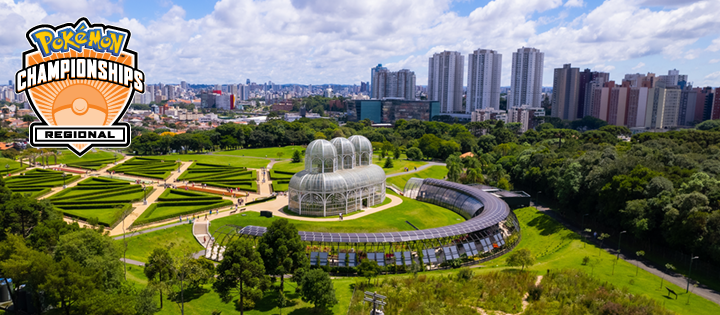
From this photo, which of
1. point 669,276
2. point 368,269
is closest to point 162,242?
point 368,269

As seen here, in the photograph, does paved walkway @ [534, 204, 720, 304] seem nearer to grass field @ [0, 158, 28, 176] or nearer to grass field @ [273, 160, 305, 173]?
grass field @ [273, 160, 305, 173]

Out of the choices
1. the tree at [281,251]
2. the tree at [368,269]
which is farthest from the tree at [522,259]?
the tree at [281,251]

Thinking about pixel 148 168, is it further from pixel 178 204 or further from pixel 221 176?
pixel 178 204

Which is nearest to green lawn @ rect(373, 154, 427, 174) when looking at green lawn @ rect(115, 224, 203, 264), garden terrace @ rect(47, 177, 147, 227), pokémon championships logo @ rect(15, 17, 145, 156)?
garden terrace @ rect(47, 177, 147, 227)

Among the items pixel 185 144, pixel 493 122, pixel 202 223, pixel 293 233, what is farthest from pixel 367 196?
pixel 493 122

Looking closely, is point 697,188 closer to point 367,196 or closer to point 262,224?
point 367,196

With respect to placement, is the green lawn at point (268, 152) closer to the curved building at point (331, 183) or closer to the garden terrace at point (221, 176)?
the garden terrace at point (221, 176)
